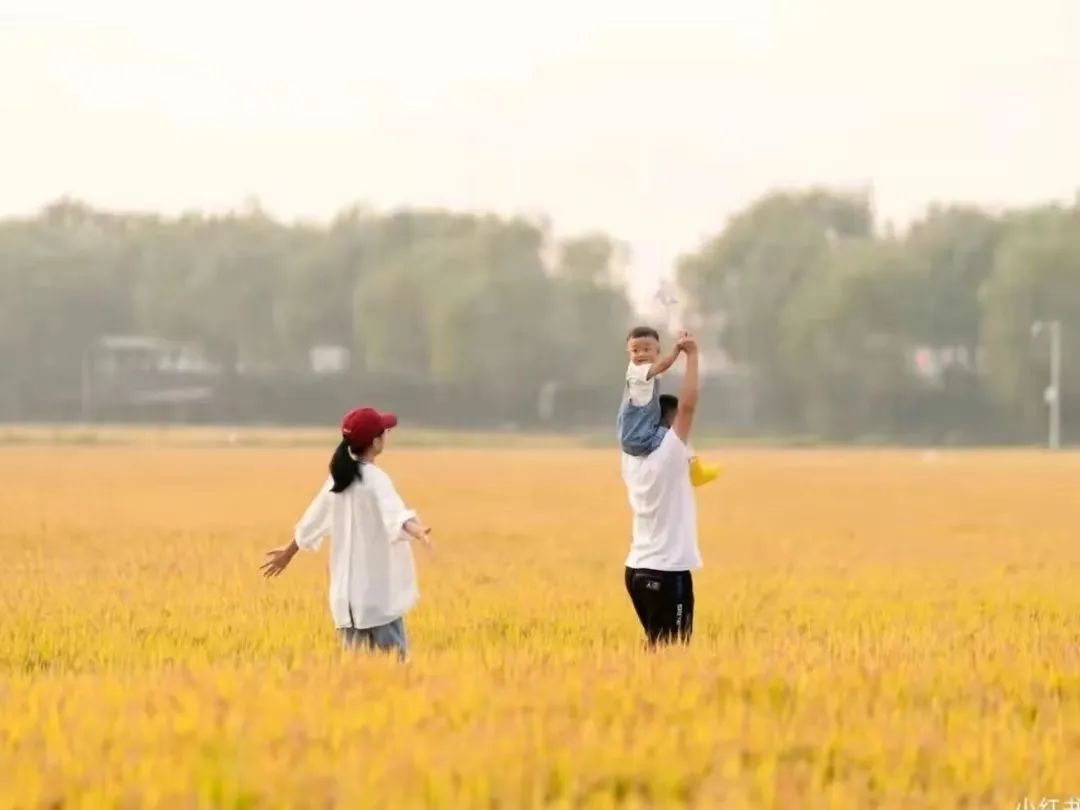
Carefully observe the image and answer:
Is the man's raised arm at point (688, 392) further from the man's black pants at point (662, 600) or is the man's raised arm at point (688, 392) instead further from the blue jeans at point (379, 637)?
the blue jeans at point (379, 637)

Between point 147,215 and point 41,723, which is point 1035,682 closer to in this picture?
point 41,723

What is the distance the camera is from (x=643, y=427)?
879cm

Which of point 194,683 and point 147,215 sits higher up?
point 147,215

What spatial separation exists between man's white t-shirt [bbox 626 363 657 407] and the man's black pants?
0.76 meters

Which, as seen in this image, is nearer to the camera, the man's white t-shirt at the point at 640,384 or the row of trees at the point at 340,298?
the man's white t-shirt at the point at 640,384

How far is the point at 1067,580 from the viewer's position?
623 inches

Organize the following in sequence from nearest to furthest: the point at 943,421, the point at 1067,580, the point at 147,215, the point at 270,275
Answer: the point at 1067,580 < the point at 943,421 < the point at 270,275 < the point at 147,215

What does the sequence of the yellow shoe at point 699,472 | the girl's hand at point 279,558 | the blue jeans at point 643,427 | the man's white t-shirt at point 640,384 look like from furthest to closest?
the yellow shoe at point 699,472, the blue jeans at point 643,427, the man's white t-shirt at point 640,384, the girl's hand at point 279,558

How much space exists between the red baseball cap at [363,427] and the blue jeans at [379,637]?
2.64 ft

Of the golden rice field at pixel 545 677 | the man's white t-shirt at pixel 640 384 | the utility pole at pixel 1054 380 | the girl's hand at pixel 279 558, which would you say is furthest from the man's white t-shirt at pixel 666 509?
the utility pole at pixel 1054 380

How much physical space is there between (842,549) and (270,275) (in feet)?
314

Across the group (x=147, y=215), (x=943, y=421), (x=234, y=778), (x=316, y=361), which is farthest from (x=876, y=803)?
(x=147, y=215)

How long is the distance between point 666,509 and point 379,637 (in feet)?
4.55

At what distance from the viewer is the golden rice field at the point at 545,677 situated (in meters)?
5.46
